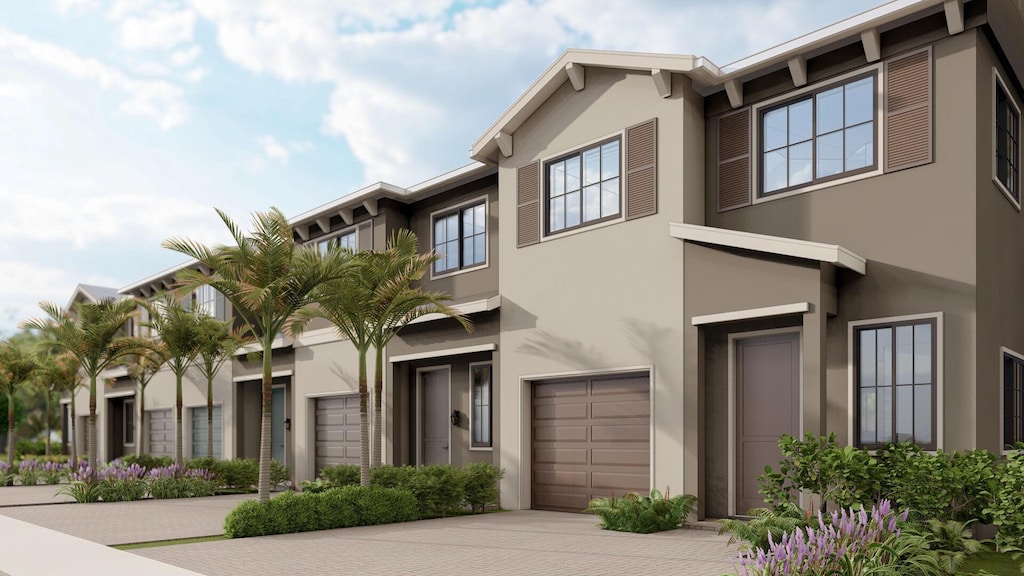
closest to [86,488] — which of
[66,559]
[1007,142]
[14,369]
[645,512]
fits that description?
[66,559]

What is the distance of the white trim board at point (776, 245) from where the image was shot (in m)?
11.2

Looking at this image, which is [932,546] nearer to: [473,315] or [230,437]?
[473,315]

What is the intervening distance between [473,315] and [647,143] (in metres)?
5.12

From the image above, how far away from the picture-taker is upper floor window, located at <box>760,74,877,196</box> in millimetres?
12188

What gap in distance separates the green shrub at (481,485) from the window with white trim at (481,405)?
157 cm

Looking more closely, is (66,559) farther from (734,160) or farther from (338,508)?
(734,160)

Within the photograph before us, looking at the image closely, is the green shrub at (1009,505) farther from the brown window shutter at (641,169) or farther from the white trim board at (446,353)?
the white trim board at (446,353)

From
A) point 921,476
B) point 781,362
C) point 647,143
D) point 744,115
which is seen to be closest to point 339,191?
point 647,143

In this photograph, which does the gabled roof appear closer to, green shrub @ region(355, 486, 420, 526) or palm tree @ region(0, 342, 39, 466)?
green shrub @ region(355, 486, 420, 526)

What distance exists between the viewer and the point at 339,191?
70.1ft

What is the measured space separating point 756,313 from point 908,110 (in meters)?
3.44

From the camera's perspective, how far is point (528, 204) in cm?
1605

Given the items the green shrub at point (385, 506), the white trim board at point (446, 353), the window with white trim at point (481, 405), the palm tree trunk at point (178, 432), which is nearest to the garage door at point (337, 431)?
the white trim board at point (446, 353)

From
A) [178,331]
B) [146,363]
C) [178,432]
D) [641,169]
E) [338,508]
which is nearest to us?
[338,508]
